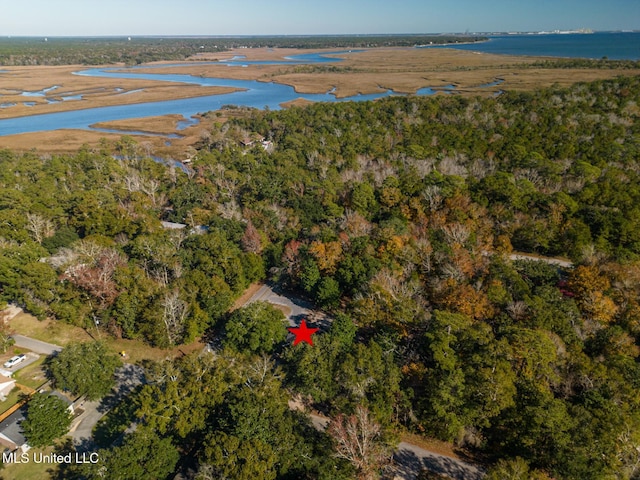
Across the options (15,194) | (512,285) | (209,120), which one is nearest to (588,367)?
(512,285)

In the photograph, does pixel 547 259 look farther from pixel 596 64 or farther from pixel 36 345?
pixel 596 64

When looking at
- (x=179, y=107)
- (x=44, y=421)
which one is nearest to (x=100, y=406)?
(x=44, y=421)

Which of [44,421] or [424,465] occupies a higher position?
[44,421]

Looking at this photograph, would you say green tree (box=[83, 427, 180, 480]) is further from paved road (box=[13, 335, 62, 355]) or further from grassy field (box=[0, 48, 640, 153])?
grassy field (box=[0, 48, 640, 153])

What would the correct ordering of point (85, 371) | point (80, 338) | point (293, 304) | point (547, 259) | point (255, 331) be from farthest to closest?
point (547, 259)
point (293, 304)
point (80, 338)
point (255, 331)
point (85, 371)

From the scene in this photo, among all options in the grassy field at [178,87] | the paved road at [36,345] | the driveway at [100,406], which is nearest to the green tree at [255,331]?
the driveway at [100,406]

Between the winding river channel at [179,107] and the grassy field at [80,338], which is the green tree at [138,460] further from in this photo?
the winding river channel at [179,107]
